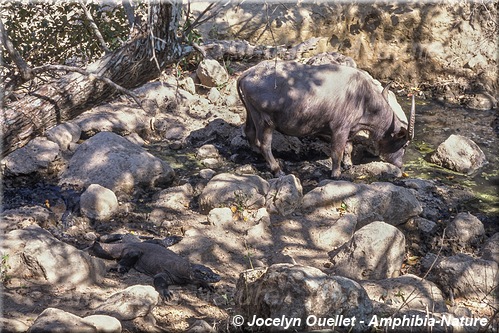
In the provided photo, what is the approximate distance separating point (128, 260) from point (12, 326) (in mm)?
1816

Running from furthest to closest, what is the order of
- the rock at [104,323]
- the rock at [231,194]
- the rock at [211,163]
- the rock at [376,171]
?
the rock at [211,163]
the rock at [376,171]
the rock at [231,194]
the rock at [104,323]

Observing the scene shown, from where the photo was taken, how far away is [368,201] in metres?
8.08

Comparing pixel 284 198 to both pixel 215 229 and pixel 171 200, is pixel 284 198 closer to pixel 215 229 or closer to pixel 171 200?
pixel 215 229

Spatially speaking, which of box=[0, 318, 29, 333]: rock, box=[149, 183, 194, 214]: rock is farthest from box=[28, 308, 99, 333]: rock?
box=[149, 183, 194, 214]: rock

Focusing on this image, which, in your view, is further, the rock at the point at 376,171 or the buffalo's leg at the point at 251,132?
the buffalo's leg at the point at 251,132

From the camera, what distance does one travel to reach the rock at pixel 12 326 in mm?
5133

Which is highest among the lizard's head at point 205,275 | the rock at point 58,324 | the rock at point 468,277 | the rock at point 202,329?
the rock at point 58,324

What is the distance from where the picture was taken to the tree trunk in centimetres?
534

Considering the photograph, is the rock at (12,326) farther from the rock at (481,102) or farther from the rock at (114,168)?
the rock at (481,102)

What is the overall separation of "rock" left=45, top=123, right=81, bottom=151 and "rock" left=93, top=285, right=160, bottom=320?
4.50 m

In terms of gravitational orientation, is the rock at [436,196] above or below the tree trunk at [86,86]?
below

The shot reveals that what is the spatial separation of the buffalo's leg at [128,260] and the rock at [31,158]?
262 cm

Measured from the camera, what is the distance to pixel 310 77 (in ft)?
30.9

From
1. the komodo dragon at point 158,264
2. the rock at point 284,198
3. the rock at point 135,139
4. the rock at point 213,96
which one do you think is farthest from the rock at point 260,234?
the rock at point 213,96
